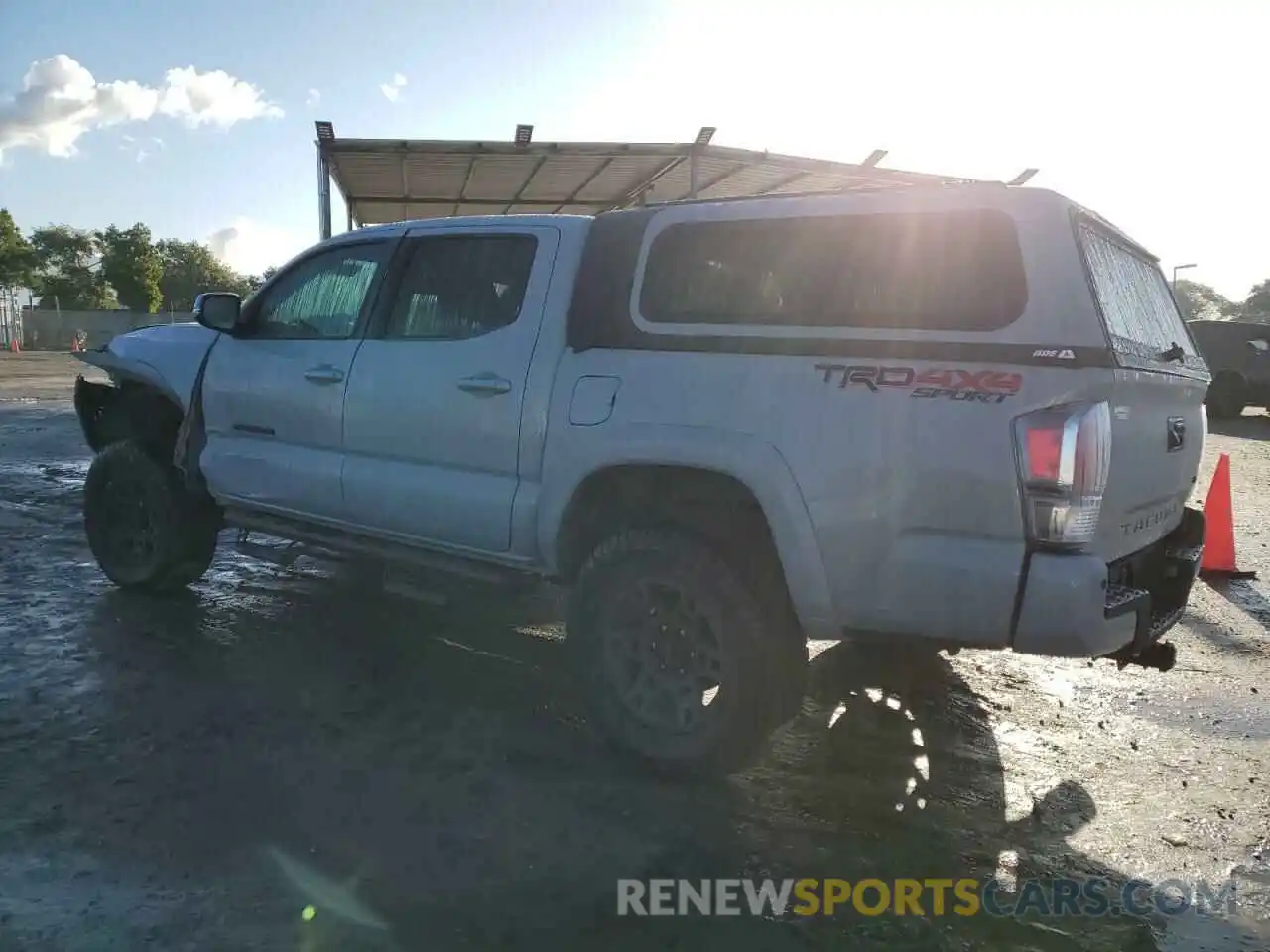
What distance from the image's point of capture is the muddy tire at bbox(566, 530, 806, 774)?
331 cm

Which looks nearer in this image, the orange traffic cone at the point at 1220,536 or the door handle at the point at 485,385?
the door handle at the point at 485,385

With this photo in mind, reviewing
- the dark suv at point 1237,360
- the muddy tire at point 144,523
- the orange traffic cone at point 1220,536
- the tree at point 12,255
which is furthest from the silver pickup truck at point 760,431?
the tree at point 12,255

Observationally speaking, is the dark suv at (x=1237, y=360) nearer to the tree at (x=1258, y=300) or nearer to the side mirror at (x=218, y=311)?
the side mirror at (x=218, y=311)

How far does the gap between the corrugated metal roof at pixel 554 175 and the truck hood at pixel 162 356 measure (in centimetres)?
436

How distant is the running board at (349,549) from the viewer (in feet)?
13.4

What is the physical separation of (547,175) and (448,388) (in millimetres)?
7928

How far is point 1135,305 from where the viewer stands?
3484mm

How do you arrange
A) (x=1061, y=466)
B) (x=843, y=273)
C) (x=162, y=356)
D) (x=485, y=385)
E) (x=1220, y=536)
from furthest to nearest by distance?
(x=1220, y=536) → (x=162, y=356) → (x=485, y=385) → (x=843, y=273) → (x=1061, y=466)

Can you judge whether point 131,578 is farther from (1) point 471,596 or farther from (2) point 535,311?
(2) point 535,311

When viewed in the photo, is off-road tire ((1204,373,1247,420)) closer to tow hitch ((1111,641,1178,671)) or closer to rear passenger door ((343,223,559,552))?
tow hitch ((1111,641,1178,671))

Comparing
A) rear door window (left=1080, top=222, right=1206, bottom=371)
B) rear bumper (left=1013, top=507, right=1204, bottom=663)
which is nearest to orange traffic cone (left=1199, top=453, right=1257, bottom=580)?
rear door window (left=1080, top=222, right=1206, bottom=371)

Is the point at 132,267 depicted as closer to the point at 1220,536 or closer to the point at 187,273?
the point at 187,273

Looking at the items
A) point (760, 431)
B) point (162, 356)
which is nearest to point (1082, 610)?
point (760, 431)

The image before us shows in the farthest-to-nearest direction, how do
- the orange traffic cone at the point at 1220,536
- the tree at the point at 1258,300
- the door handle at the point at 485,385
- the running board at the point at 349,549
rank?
the tree at the point at 1258,300
the orange traffic cone at the point at 1220,536
the running board at the point at 349,549
the door handle at the point at 485,385
